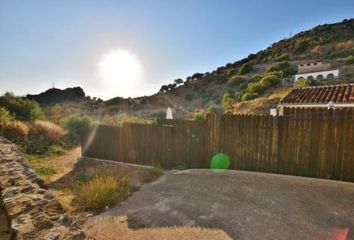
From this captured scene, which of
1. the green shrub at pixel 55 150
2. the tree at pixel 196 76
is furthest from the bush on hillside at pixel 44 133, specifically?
the tree at pixel 196 76

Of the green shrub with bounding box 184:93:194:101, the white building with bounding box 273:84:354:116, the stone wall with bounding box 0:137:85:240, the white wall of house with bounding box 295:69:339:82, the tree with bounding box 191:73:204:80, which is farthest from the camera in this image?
the tree with bounding box 191:73:204:80

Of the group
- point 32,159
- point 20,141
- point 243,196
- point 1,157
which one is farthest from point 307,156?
point 20,141

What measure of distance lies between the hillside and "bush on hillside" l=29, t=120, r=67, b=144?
16.9 metres

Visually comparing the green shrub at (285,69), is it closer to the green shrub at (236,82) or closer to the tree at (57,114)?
the green shrub at (236,82)

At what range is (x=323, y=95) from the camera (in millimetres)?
12805

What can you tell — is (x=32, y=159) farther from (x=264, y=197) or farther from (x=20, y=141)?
(x=264, y=197)

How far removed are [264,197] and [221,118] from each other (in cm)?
311

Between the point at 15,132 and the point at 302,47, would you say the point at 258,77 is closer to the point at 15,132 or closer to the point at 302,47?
the point at 302,47

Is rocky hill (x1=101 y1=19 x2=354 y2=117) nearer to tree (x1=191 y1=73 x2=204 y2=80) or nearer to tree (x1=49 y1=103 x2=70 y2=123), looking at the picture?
tree (x1=191 y1=73 x2=204 y2=80)

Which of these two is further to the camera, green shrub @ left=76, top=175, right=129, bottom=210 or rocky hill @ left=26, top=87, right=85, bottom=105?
rocky hill @ left=26, top=87, right=85, bottom=105

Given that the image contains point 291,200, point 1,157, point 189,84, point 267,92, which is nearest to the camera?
point 291,200

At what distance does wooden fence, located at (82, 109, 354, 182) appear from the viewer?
6.27 metres

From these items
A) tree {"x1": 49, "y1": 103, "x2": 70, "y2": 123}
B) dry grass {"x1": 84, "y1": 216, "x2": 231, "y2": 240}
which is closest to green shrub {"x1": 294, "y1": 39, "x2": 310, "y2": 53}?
tree {"x1": 49, "y1": 103, "x2": 70, "y2": 123}

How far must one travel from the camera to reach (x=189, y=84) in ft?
206
